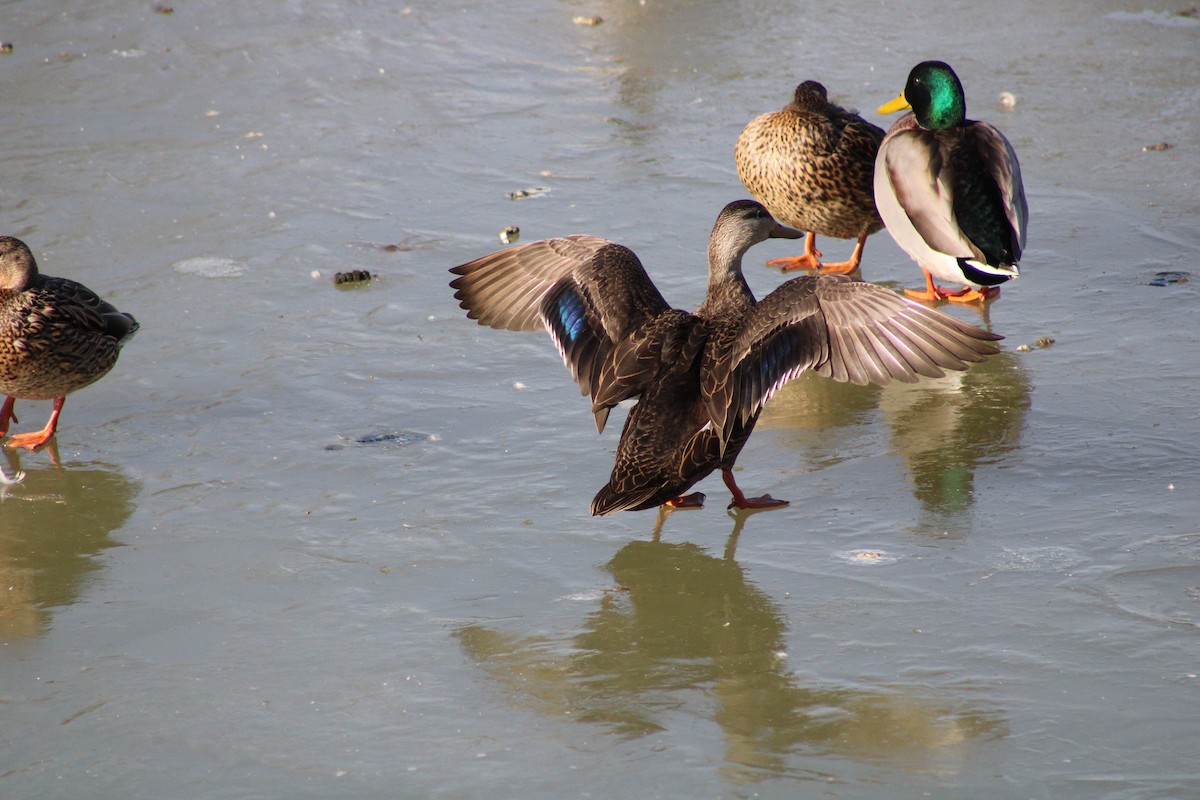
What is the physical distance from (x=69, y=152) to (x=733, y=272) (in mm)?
4540

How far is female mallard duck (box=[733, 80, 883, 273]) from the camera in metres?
6.15

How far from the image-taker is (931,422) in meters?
4.78

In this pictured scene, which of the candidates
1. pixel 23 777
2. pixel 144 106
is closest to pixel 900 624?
pixel 23 777

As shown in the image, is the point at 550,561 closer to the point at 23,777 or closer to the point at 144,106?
the point at 23,777

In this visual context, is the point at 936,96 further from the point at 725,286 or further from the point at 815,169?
the point at 725,286

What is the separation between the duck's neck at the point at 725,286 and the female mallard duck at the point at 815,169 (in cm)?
173

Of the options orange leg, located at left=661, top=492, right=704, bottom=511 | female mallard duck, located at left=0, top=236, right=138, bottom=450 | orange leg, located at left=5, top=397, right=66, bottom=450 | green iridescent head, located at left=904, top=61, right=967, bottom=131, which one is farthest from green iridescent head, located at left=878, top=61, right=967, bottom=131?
orange leg, located at left=5, top=397, right=66, bottom=450

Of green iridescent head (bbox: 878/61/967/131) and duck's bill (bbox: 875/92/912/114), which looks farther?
duck's bill (bbox: 875/92/912/114)

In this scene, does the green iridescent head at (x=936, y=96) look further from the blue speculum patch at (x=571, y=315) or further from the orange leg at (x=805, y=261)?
the blue speculum patch at (x=571, y=315)

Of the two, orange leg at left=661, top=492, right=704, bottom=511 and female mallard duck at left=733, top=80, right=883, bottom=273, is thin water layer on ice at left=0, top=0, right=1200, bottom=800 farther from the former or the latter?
female mallard duck at left=733, top=80, right=883, bottom=273

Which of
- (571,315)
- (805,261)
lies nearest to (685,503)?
(571,315)

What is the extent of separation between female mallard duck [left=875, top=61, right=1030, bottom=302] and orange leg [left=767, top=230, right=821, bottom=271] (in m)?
0.67

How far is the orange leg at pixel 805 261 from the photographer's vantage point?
252 inches

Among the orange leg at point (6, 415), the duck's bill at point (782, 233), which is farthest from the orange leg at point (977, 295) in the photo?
the orange leg at point (6, 415)
